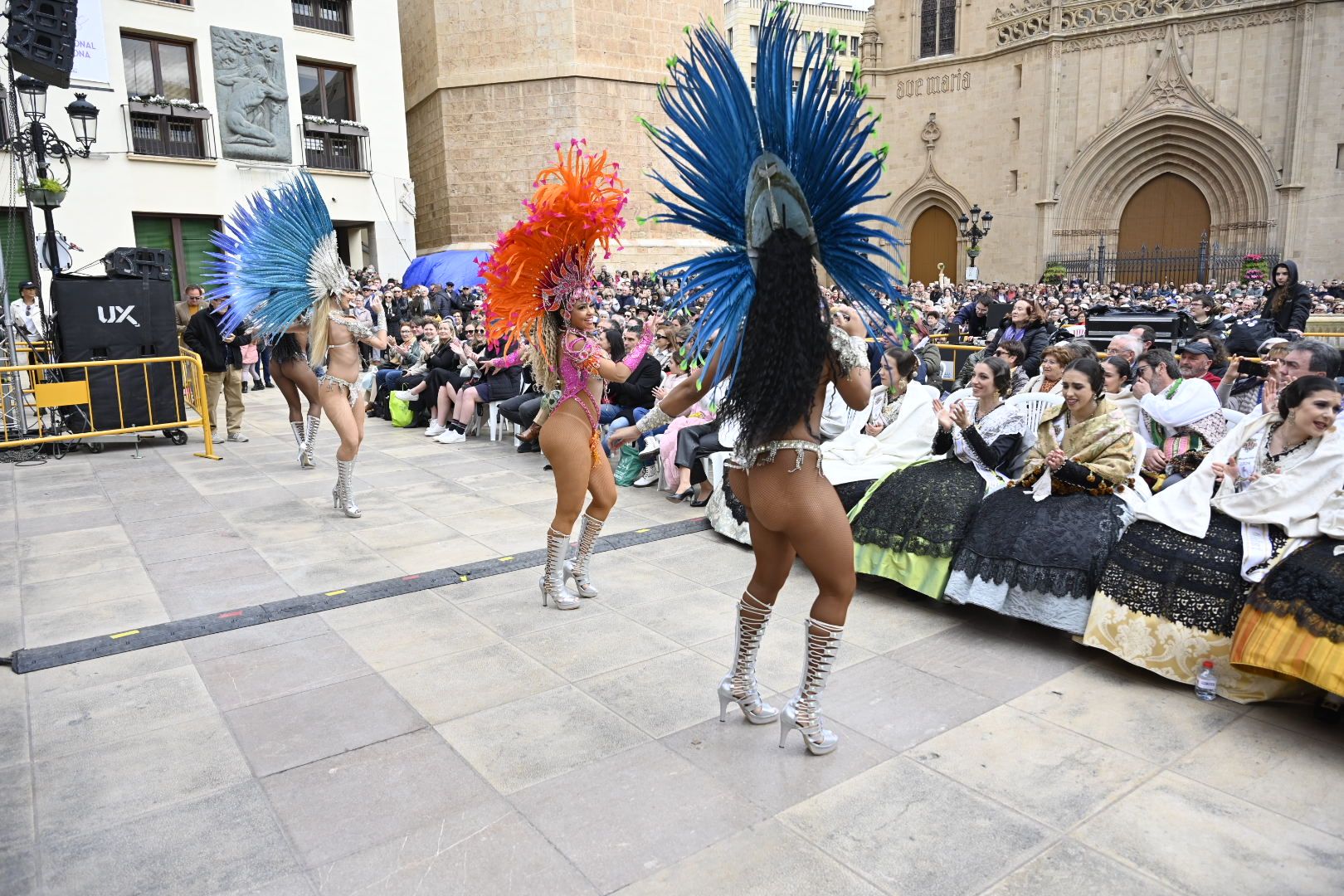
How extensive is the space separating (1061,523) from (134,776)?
4317mm

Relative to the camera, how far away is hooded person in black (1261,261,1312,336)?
324 inches

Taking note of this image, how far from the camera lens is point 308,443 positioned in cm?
934

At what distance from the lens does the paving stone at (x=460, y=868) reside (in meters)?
2.75

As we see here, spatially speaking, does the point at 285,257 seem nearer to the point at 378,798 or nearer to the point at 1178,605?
the point at 378,798

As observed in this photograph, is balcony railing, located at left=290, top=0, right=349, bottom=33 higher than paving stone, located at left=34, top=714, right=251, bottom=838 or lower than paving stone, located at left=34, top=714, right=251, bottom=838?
higher

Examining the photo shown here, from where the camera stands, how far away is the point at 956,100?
34.1 meters

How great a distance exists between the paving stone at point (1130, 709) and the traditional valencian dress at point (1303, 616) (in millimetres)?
300

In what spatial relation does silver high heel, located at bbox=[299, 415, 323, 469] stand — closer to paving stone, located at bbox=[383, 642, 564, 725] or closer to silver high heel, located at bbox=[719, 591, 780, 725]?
paving stone, located at bbox=[383, 642, 564, 725]

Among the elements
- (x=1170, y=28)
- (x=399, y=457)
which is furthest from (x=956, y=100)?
(x=399, y=457)

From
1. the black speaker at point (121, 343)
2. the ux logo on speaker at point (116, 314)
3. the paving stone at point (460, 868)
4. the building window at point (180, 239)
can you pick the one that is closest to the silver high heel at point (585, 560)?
the paving stone at point (460, 868)

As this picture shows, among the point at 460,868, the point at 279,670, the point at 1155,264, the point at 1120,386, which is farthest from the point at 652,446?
the point at 1155,264

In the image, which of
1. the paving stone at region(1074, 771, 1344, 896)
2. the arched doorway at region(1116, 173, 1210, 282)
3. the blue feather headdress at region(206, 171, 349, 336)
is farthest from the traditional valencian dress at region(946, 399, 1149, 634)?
the arched doorway at region(1116, 173, 1210, 282)

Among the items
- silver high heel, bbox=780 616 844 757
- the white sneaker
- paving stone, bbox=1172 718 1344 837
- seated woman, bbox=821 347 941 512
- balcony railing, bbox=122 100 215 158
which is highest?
balcony railing, bbox=122 100 215 158

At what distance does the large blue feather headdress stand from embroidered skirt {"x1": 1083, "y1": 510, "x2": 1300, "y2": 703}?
194cm
